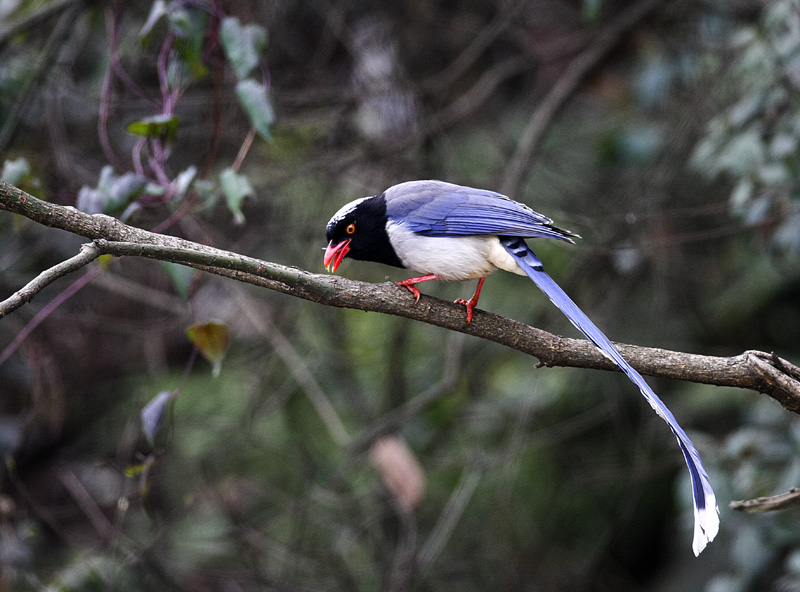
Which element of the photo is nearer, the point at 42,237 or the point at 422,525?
the point at 42,237

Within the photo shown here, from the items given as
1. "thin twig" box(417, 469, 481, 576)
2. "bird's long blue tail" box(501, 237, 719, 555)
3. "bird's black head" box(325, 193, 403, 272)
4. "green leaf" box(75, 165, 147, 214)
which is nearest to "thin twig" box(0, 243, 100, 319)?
"green leaf" box(75, 165, 147, 214)

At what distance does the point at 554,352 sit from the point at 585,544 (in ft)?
11.7

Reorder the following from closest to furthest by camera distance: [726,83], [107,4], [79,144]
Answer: [107,4] < [726,83] < [79,144]

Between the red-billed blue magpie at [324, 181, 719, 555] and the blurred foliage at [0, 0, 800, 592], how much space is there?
1.27m

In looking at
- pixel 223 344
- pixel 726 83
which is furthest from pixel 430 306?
pixel 726 83

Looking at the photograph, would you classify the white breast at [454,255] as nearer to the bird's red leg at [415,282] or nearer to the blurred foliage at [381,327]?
the bird's red leg at [415,282]

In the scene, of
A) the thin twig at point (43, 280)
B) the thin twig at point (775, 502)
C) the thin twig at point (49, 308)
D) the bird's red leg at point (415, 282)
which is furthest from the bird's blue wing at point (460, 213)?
the thin twig at point (43, 280)

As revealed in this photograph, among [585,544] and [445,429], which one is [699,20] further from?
[585,544]

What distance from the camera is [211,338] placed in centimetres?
285

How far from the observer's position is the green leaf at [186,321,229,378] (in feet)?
9.29

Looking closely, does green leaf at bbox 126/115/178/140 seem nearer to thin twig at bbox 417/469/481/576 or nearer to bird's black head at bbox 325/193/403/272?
bird's black head at bbox 325/193/403/272

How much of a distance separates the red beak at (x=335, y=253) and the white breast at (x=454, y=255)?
9.6 inches

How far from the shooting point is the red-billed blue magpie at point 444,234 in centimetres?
292

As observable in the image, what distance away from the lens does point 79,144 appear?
536 centimetres
